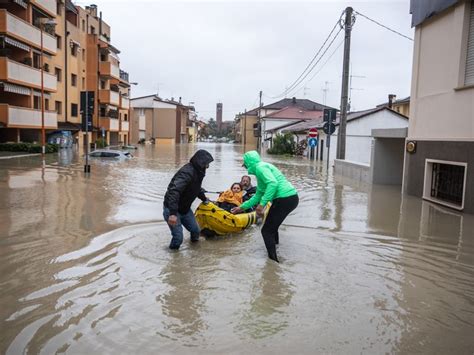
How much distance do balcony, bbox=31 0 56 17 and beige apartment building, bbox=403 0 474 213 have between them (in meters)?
26.6

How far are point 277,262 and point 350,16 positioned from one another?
1700cm

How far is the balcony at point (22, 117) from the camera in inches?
1122

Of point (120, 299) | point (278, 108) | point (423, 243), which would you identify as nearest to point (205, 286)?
point (120, 299)

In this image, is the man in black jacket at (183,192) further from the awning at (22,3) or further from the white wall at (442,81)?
the awning at (22,3)

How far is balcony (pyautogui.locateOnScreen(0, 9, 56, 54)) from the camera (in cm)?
2767

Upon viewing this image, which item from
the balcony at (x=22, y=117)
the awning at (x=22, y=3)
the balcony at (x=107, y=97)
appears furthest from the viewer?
the balcony at (x=107, y=97)

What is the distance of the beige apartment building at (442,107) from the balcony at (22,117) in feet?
76.6

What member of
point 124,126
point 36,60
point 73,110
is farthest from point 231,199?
point 124,126

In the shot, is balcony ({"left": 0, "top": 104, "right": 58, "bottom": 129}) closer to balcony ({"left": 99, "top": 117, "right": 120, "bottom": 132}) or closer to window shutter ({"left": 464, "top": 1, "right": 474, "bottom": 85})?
balcony ({"left": 99, "top": 117, "right": 120, "bottom": 132})

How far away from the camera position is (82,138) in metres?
45.7

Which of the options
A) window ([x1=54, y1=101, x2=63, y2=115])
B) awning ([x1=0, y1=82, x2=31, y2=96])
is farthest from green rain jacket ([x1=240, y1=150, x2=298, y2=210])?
window ([x1=54, y1=101, x2=63, y2=115])

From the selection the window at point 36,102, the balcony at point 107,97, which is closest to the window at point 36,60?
the window at point 36,102

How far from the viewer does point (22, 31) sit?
97.8ft

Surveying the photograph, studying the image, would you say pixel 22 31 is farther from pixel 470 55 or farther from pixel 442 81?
pixel 470 55
